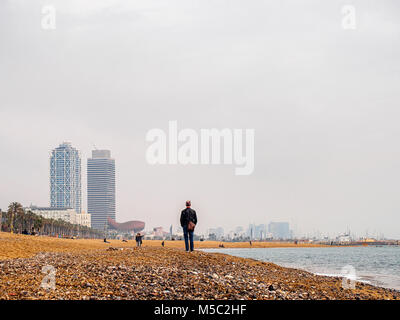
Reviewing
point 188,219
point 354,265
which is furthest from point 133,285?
point 354,265

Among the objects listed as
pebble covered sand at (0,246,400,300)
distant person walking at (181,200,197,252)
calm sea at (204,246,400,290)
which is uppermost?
distant person walking at (181,200,197,252)

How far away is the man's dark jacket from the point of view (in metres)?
26.6

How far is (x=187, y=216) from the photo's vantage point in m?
26.6

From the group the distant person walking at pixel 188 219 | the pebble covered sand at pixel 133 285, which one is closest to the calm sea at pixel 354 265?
the distant person walking at pixel 188 219

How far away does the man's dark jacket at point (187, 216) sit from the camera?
26580 millimetres

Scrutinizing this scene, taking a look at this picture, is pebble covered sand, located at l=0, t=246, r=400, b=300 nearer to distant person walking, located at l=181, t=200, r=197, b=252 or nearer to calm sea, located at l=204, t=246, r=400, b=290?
distant person walking, located at l=181, t=200, r=197, b=252

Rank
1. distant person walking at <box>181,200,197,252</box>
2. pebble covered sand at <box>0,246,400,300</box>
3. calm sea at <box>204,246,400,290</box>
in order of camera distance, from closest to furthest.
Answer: pebble covered sand at <box>0,246,400,300</box> < distant person walking at <box>181,200,197,252</box> < calm sea at <box>204,246,400,290</box>

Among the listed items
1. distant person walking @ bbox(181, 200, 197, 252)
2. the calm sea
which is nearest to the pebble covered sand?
distant person walking @ bbox(181, 200, 197, 252)

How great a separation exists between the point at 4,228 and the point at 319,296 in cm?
13852
